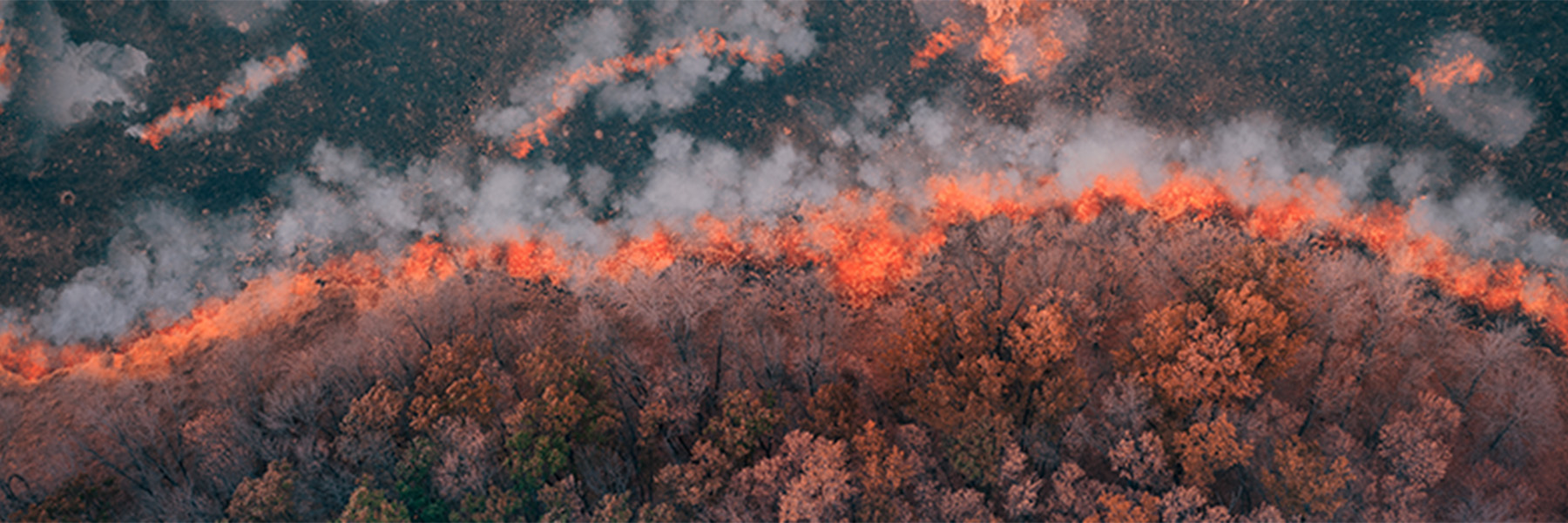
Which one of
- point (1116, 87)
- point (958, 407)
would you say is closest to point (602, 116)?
point (958, 407)

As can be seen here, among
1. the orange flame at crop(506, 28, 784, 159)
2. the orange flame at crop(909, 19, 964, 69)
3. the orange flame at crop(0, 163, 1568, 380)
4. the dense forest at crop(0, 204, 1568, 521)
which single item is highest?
the orange flame at crop(909, 19, 964, 69)

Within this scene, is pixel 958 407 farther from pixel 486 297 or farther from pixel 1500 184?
pixel 1500 184

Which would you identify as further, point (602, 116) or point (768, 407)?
point (602, 116)

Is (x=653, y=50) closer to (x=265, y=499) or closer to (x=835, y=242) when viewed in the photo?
(x=835, y=242)

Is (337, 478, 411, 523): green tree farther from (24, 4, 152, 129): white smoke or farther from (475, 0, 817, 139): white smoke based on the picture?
(24, 4, 152, 129): white smoke

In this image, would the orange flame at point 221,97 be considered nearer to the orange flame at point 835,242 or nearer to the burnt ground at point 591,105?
the burnt ground at point 591,105

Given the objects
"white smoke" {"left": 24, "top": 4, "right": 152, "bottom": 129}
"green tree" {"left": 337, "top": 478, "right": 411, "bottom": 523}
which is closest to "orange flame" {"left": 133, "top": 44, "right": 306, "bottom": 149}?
"white smoke" {"left": 24, "top": 4, "right": 152, "bottom": 129}
